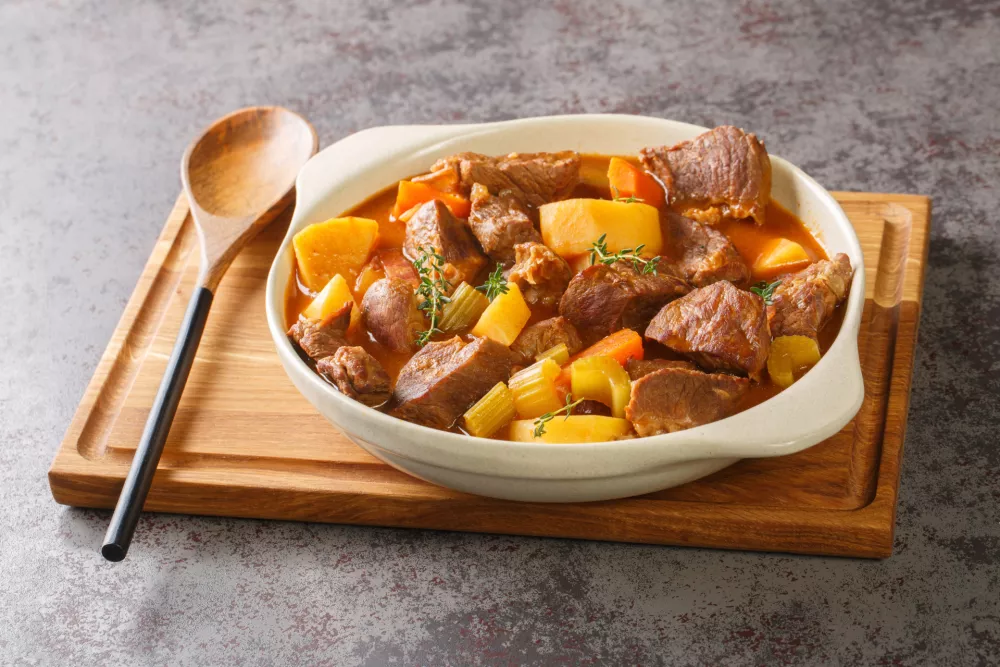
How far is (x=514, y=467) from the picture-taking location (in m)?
2.77

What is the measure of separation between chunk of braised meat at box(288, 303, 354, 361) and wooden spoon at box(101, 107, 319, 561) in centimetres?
42

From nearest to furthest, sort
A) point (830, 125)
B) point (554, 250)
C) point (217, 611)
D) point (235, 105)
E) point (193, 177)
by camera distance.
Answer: point (217, 611), point (554, 250), point (193, 177), point (830, 125), point (235, 105)

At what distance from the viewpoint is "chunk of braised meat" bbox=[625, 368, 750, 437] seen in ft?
9.30

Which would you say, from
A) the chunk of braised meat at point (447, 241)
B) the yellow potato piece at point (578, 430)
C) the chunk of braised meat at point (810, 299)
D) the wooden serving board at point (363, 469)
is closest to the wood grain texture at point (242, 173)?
the wooden serving board at point (363, 469)

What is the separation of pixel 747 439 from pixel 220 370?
64.2 inches

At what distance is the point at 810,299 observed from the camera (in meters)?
3.11

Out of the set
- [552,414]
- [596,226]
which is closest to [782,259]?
[596,226]

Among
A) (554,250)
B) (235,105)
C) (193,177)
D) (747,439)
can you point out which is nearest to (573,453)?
(747,439)

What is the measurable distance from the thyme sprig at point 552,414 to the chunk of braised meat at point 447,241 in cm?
59

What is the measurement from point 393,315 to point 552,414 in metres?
0.56

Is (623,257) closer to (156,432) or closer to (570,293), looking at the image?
(570,293)

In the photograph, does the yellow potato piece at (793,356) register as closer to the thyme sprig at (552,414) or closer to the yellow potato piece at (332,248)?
the thyme sprig at (552,414)

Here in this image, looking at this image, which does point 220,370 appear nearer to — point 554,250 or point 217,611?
point 217,611

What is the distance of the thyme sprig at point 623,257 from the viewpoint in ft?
10.7
